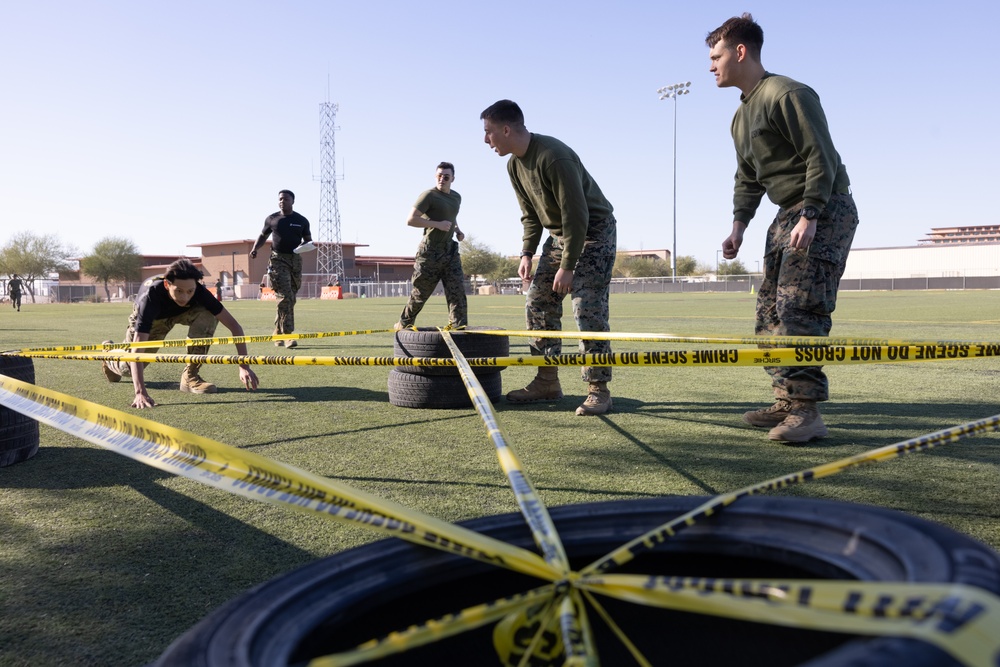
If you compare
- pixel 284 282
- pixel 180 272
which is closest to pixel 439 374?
pixel 180 272

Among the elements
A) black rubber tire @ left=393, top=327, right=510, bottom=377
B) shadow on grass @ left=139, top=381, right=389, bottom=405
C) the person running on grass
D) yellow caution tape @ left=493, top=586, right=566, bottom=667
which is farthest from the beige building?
yellow caution tape @ left=493, top=586, right=566, bottom=667

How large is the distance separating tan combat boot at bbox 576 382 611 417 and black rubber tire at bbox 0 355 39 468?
3.11 meters

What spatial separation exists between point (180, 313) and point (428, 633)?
5828 mm

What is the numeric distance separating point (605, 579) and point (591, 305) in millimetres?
4281

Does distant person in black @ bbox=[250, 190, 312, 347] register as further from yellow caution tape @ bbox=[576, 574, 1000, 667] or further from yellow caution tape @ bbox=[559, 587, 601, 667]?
yellow caution tape @ bbox=[576, 574, 1000, 667]

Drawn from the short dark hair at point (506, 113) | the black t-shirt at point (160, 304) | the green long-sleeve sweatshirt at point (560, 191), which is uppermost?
the short dark hair at point (506, 113)

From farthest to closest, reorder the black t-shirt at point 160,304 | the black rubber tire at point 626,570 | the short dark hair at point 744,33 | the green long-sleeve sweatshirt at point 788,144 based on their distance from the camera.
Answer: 1. the black t-shirt at point 160,304
2. the short dark hair at point 744,33
3. the green long-sleeve sweatshirt at point 788,144
4. the black rubber tire at point 626,570

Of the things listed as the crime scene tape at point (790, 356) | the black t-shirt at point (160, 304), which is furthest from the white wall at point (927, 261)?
the crime scene tape at point (790, 356)

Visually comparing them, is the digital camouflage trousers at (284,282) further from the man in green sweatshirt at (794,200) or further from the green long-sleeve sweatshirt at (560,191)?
the man in green sweatshirt at (794,200)

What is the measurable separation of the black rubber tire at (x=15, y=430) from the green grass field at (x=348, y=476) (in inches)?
2.8

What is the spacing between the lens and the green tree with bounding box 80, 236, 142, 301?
82.4m

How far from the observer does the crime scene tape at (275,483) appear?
1371mm

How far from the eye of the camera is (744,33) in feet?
13.9

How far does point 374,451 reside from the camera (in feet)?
13.3
